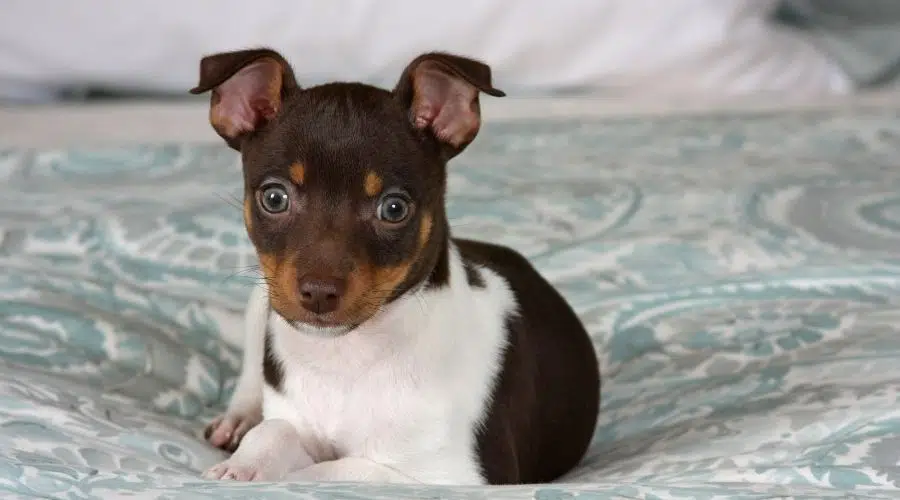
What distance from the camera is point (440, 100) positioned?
1.97 m

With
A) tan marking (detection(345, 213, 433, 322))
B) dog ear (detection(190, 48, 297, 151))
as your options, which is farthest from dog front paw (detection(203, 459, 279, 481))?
dog ear (detection(190, 48, 297, 151))

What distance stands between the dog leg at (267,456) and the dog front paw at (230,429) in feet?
0.65

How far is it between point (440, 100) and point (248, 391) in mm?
660

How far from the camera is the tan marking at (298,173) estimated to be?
5.99 ft

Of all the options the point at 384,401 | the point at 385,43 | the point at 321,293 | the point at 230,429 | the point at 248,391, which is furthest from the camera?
the point at 385,43

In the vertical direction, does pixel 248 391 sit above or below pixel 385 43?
below

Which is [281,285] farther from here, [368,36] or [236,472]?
[368,36]

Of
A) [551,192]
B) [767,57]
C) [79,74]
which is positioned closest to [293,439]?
[551,192]

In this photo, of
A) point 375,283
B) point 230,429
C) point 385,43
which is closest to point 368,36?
point 385,43

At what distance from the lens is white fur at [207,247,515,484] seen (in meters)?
1.90

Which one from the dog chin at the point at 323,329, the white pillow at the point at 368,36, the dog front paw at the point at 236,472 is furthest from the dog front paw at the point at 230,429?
the white pillow at the point at 368,36

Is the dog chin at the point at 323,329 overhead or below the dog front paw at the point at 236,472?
overhead

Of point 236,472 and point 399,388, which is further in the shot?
point 399,388

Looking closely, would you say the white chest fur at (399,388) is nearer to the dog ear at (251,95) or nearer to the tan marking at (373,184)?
the tan marking at (373,184)
